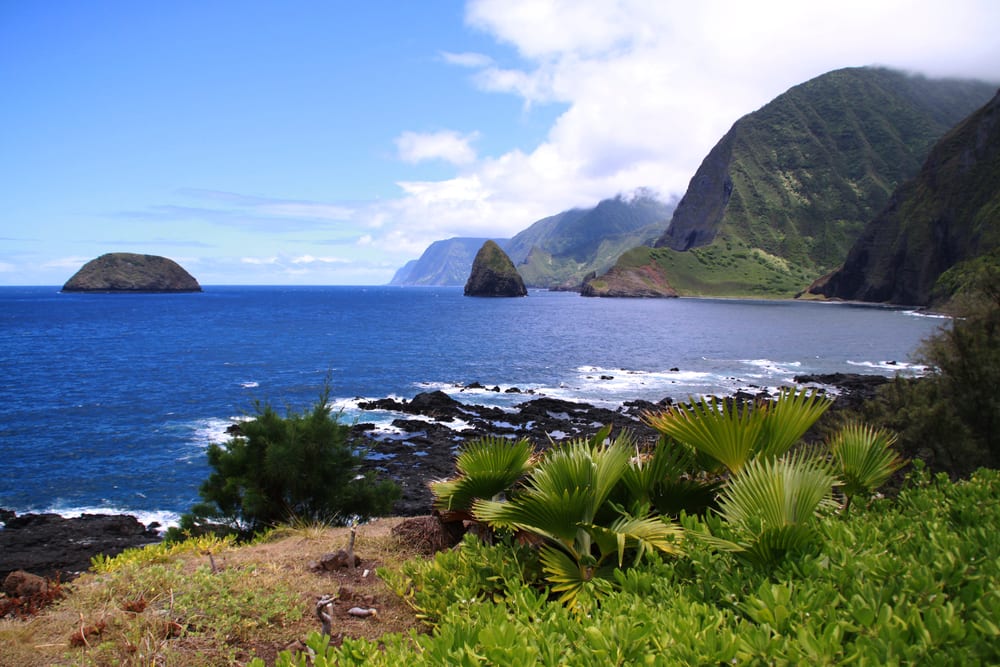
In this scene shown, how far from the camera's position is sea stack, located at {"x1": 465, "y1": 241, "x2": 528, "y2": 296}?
178m

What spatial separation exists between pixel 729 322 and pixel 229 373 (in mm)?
69218

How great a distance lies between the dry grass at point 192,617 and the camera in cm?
455

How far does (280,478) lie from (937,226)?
127873 mm

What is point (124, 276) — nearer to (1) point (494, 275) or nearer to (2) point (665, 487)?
(1) point (494, 275)

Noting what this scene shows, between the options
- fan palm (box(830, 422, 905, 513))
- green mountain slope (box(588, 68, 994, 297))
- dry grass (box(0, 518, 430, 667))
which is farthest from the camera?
green mountain slope (box(588, 68, 994, 297))

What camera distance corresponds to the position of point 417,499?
20.1 metres

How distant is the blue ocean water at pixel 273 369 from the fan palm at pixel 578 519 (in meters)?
12.1

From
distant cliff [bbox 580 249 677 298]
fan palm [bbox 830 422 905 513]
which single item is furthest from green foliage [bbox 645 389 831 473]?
distant cliff [bbox 580 249 677 298]

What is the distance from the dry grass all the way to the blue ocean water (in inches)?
368

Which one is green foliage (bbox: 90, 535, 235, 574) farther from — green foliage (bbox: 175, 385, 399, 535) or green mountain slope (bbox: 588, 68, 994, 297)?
green mountain slope (bbox: 588, 68, 994, 297)

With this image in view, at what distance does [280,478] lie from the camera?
11.3 metres

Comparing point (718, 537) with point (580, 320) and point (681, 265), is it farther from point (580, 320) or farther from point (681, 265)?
point (681, 265)

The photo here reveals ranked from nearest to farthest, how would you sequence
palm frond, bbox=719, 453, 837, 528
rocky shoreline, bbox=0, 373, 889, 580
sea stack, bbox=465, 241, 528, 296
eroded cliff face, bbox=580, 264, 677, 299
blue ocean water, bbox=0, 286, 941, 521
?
palm frond, bbox=719, 453, 837, 528, rocky shoreline, bbox=0, 373, 889, 580, blue ocean water, bbox=0, 286, 941, 521, eroded cliff face, bbox=580, 264, 677, 299, sea stack, bbox=465, 241, 528, 296

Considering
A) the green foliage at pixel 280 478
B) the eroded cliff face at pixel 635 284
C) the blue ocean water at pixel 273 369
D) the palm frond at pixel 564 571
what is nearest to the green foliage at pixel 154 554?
the green foliage at pixel 280 478
